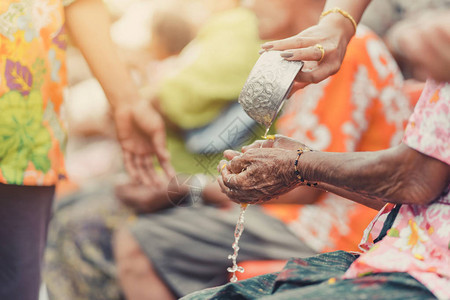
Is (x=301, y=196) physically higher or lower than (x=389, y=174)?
lower

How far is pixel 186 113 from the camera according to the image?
2.40m

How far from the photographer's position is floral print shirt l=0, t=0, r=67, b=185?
4.11 ft

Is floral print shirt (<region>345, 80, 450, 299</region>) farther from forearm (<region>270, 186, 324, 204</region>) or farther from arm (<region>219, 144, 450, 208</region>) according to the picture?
forearm (<region>270, 186, 324, 204</region>)

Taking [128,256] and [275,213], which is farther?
[128,256]

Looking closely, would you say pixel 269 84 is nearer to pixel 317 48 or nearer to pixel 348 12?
pixel 317 48

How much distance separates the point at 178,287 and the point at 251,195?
3.20 ft

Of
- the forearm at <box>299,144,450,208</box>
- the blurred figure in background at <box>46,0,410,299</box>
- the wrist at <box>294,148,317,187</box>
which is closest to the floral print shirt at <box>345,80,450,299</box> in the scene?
the forearm at <box>299,144,450,208</box>

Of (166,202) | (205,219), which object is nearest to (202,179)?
(205,219)

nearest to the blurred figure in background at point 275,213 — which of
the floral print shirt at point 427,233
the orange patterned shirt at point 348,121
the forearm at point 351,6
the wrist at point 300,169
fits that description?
the orange patterned shirt at point 348,121

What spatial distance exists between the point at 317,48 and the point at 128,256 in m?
1.31

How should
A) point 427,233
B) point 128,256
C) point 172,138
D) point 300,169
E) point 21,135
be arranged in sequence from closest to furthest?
point 427,233, point 300,169, point 21,135, point 128,256, point 172,138

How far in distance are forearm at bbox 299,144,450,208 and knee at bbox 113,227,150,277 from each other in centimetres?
127

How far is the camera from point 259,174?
1.05 m

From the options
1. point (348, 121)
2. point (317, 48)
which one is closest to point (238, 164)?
point (317, 48)
